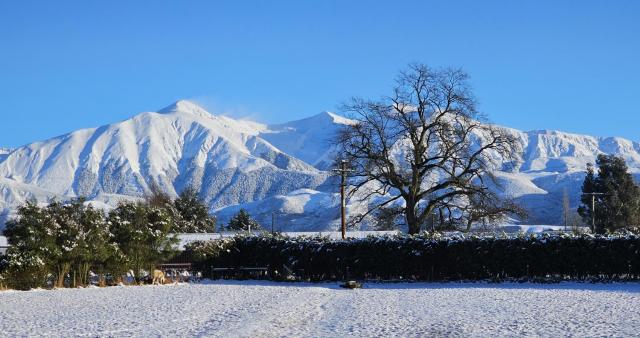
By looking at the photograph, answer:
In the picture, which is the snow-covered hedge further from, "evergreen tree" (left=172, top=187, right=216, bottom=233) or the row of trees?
"evergreen tree" (left=172, top=187, right=216, bottom=233)

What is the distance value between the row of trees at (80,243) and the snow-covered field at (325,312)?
128 centimetres

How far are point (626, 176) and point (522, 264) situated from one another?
155 feet

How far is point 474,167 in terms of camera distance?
43.8m

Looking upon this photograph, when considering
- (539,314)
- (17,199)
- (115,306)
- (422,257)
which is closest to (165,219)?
(422,257)

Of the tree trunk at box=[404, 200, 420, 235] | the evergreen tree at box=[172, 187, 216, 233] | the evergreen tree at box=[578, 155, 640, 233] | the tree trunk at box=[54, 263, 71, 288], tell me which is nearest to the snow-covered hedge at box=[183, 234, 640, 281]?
the tree trunk at box=[54, 263, 71, 288]

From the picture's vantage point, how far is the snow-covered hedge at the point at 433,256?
94.8 ft

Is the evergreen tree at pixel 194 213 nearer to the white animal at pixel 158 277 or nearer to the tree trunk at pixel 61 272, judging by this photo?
the white animal at pixel 158 277

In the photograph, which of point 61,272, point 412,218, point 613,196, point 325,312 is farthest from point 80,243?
point 613,196

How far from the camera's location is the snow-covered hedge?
28.9 meters

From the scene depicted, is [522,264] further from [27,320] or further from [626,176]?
[626,176]

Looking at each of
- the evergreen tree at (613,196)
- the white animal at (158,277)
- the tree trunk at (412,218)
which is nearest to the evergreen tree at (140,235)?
the white animal at (158,277)

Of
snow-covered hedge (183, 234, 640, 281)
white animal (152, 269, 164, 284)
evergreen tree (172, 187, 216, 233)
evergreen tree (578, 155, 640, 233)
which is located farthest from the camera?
evergreen tree (172, 187, 216, 233)

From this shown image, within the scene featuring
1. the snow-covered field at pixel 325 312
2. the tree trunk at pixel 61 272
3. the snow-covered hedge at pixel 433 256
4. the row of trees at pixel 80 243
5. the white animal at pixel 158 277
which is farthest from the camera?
the white animal at pixel 158 277

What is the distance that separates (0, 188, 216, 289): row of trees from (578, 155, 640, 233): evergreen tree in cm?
4838
